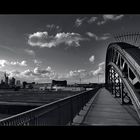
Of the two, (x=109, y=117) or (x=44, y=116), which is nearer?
(x=44, y=116)

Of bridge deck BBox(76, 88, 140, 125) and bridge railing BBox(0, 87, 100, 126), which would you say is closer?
bridge railing BBox(0, 87, 100, 126)

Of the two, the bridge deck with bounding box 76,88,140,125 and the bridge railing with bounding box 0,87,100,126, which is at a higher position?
the bridge railing with bounding box 0,87,100,126

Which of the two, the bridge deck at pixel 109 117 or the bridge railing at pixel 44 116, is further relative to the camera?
the bridge deck at pixel 109 117

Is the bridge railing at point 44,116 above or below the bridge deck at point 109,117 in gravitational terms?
above

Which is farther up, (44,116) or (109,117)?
(44,116)
